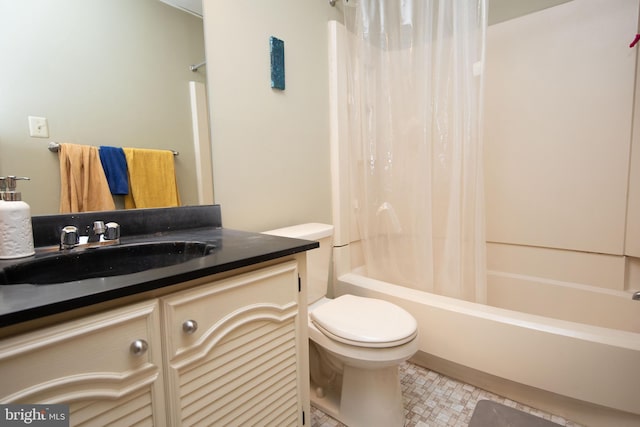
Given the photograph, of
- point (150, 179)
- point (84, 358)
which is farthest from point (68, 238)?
point (84, 358)

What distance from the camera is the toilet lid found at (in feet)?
3.49

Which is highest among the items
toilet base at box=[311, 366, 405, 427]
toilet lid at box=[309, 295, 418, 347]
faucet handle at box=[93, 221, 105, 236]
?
faucet handle at box=[93, 221, 105, 236]

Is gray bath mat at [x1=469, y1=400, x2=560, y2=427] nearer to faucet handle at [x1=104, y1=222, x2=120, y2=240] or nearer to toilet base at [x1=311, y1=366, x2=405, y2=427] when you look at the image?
toilet base at [x1=311, y1=366, x2=405, y2=427]

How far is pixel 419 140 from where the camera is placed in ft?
4.99

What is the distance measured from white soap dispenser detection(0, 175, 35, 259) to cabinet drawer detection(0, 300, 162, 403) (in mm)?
442

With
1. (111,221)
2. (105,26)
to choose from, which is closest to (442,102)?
(105,26)

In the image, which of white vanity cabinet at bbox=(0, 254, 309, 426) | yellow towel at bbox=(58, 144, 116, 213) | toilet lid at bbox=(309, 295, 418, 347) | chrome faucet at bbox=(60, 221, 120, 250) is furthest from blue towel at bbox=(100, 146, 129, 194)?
toilet lid at bbox=(309, 295, 418, 347)

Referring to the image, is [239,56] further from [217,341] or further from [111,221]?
[217,341]

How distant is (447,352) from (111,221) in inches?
58.4

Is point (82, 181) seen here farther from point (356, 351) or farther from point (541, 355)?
point (541, 355)

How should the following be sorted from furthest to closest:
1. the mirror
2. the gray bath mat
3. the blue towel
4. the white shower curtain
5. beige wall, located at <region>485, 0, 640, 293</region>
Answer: beige wall, located at <region>485, 0, 640, 293</region>
the white shower curtain
the gray bath mat
the blue towel
the mirror

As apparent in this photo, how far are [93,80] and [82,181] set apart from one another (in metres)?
0.33

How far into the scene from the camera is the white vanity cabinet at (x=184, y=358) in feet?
1.59

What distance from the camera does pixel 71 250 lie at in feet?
2.78
